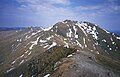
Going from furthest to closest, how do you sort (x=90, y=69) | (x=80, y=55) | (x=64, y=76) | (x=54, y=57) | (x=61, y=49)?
(x=61, y=49), (x=54, y=57), (x=80, y=55), (x=90, y=69), (x=64, y=76)

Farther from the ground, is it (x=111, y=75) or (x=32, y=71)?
(x=111, y=75)

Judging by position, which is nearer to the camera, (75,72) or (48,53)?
(75,72)

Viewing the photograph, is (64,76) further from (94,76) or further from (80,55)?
(80,55)

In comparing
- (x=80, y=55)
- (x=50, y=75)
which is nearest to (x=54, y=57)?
(x=80, y=55)

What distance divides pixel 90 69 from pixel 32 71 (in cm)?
4008

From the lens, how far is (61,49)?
102m

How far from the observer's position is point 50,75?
220 feet

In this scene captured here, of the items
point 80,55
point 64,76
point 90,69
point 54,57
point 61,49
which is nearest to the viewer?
point 64,76

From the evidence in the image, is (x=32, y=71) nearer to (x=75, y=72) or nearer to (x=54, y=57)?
(x=54, y=57)

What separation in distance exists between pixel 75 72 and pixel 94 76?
700 cm

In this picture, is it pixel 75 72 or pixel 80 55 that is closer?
pixel 75 72

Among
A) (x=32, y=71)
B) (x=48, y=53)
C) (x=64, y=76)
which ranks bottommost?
(x=32, y=71)

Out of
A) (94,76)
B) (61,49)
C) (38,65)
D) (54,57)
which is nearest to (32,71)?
(38,65)

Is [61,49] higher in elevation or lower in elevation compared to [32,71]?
higher
